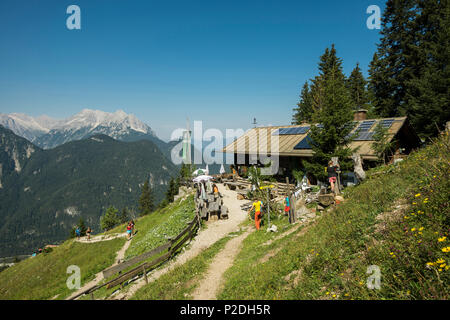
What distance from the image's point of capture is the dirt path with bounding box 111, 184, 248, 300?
10.0m

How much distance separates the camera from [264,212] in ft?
50.5

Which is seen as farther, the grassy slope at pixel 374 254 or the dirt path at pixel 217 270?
the dirt path at pixel 217 270

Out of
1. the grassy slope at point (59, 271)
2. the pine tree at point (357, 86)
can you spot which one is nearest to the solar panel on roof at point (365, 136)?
the grassy slope at point (59, 271)

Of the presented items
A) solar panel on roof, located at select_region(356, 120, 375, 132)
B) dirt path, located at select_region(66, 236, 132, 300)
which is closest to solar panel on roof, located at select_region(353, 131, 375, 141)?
solar panel on roof, located at select_region(356, 120, 375, 132)

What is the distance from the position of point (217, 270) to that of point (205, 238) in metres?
5.05

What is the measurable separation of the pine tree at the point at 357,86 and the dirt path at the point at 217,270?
143ft

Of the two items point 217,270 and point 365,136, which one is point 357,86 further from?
point 217,270

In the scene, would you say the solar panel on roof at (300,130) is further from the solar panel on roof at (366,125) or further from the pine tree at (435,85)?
the pine tree at (435,85)

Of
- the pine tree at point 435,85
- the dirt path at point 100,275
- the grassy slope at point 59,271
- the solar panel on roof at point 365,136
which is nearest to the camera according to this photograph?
the dirt path at point 100,275

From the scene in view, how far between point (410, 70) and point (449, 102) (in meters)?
12.4

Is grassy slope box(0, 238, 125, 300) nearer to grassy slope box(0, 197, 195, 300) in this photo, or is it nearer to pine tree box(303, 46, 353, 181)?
grassy slope box(0, 197, 195, 300)

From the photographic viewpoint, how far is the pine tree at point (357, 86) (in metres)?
43.4

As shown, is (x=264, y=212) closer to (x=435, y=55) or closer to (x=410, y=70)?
(x=435, y=55)

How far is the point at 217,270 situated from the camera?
917 cm
